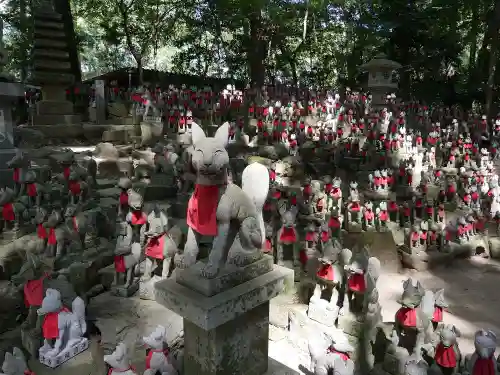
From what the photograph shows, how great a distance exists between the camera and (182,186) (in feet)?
31.2

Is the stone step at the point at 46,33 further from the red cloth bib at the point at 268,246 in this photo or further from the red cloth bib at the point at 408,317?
the red cloth bib at the point at 408,317

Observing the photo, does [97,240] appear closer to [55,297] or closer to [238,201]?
[55,297]

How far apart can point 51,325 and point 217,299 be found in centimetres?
224

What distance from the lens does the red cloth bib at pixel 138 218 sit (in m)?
6.30

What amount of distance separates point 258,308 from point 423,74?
77.5 ft

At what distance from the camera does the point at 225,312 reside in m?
2.69

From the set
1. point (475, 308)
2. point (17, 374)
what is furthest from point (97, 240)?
point (475, 308)

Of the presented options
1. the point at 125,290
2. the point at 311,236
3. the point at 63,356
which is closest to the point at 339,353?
the point at 63,356

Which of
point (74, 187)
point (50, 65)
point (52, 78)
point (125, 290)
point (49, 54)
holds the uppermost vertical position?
point (49, 54)

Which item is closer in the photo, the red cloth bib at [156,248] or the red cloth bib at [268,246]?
the red cloth bib at [156,248]

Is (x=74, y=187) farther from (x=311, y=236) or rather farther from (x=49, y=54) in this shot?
(x=49, y=54)

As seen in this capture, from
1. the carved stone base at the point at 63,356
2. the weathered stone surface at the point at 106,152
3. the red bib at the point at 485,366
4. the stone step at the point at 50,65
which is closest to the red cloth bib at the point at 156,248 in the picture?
the carved stone base at the point at 63,356

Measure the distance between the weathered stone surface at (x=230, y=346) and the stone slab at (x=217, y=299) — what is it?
0.23 meters

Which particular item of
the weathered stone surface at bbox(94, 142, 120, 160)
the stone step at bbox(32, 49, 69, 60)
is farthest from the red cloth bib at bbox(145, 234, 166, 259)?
the stone step at bbox(32, 49, 69, 60)
